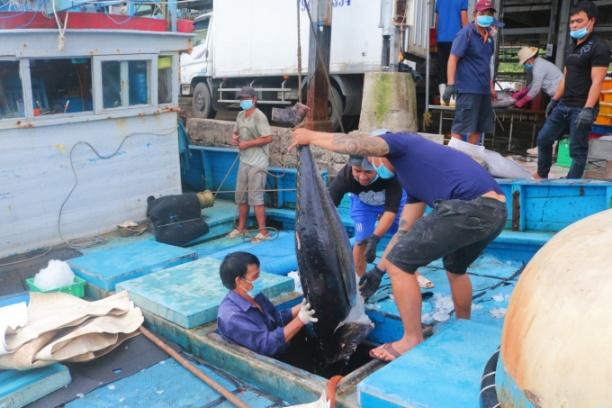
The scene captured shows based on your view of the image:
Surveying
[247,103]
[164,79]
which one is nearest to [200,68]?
[164,79]

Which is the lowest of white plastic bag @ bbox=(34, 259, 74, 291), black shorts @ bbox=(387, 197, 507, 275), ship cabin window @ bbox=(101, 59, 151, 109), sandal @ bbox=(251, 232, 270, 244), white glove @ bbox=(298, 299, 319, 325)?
sandal @ bbox=(251, 232, 270, 244)

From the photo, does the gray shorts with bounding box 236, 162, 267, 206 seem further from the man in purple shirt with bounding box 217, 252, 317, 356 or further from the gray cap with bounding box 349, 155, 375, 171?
the man in purple shirt with bounding box 217, 252, 317, 356

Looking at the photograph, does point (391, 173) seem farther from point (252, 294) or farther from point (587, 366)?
point (587, 366)

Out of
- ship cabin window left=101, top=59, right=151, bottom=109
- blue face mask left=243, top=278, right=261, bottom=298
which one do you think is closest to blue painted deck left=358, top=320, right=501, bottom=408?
blue face mask left=243, top=278, right=261, bottom=298

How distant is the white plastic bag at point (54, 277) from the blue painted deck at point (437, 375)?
3.11 metres

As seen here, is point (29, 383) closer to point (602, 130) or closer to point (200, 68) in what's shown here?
point (602, 130)

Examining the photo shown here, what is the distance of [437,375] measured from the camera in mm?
2775

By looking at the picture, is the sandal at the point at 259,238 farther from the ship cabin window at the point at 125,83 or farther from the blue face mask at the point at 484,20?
the blue face mask at the point at 484,20

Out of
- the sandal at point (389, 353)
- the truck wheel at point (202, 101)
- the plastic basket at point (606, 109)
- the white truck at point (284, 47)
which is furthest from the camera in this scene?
the truck wheel at point (202, 101)

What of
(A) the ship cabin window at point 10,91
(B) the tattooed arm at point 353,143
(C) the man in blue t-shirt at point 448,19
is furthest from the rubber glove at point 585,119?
(A) the ship cabin window at point 10,91

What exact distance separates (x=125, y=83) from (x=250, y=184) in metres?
1.83

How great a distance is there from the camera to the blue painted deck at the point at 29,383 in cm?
338

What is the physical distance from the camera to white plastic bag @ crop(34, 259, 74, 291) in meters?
4.75

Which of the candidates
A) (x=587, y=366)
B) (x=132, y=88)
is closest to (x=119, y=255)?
(x=132, y=88)
